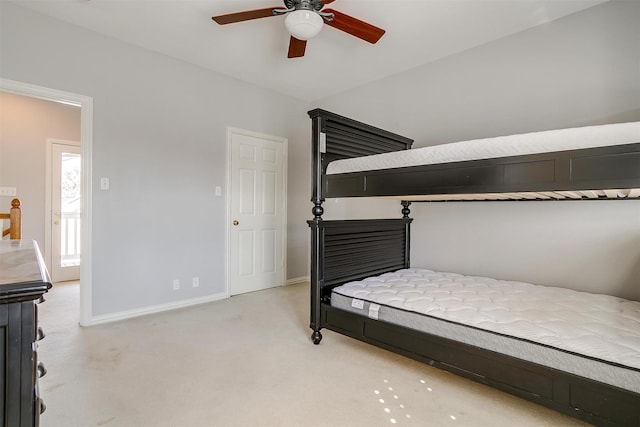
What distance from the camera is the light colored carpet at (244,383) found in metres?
1.56

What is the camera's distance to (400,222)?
3174 millimetres

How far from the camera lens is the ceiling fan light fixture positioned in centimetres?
203

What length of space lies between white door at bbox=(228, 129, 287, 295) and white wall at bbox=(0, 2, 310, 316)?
17cm

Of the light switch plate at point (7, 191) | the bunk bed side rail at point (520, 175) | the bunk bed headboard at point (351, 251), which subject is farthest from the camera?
the light switch plate at point (7, 191)

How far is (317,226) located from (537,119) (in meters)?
2.05

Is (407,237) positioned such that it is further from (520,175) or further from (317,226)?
A: (520,175)

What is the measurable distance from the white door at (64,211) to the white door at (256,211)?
8.85 ft

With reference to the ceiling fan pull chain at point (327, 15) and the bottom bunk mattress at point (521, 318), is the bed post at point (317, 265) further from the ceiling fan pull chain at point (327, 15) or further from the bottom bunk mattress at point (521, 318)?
the ceiling fan pull chain at point (327, 15)

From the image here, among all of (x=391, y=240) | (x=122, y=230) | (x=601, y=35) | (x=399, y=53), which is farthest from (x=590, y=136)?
(x=122, y=230)

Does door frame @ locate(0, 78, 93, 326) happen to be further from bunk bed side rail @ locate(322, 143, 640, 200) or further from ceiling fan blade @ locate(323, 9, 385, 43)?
bunk bed side rail @ locate(322, 143, 640, 200)

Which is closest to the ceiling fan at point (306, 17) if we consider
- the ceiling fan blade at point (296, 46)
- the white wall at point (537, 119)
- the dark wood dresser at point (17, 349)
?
the ceiling fan blade at point (296, 46)

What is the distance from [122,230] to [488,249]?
11.2 feet

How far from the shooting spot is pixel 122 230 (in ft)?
9.75

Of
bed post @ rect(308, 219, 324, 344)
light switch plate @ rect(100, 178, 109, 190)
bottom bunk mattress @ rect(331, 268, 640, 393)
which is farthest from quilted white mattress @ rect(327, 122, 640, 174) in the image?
light switch plate @ rect(100, 178, 109, 190)
